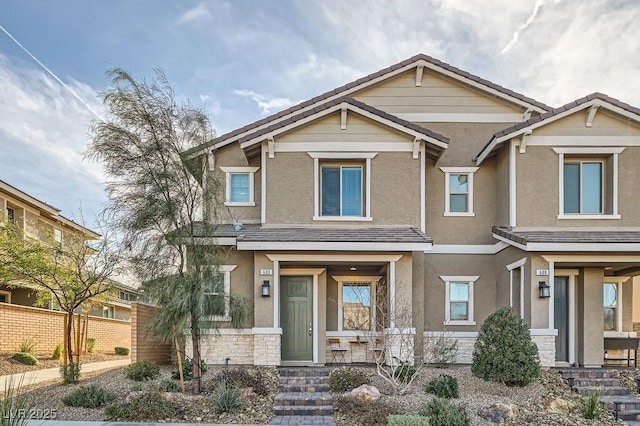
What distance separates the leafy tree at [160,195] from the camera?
345 inches

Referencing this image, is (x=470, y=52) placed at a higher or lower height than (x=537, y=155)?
higher

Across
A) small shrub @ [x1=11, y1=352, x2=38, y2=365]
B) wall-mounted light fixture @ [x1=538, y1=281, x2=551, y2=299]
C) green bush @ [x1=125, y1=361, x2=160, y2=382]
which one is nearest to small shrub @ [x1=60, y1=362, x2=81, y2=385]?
green bush @ [x1=125, y1=361, x2=160, y2=382]

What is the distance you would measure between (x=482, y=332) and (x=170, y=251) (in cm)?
713

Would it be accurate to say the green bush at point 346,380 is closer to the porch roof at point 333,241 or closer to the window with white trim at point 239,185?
the porch roof at point 333,241

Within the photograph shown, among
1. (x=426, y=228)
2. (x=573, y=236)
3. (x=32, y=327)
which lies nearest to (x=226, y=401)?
(x=426, y=228)

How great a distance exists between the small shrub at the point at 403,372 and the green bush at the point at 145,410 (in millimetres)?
4664

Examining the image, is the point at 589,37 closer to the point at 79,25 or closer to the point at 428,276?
the point at 428,276

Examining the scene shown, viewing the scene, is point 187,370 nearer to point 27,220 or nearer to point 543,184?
point 543,184

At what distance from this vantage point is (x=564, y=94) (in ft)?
51.6

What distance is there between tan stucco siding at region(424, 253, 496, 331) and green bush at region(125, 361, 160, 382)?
750cm

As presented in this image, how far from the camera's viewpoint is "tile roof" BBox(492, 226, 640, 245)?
1073cm

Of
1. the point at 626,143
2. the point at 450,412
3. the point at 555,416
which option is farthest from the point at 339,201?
the point at 626,143

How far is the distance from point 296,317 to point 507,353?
18.1ft

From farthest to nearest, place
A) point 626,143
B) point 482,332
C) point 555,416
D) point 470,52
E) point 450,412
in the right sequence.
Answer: point 470,52 → point 626,143 → point 482,332 → point 555,416 → point 450,412
